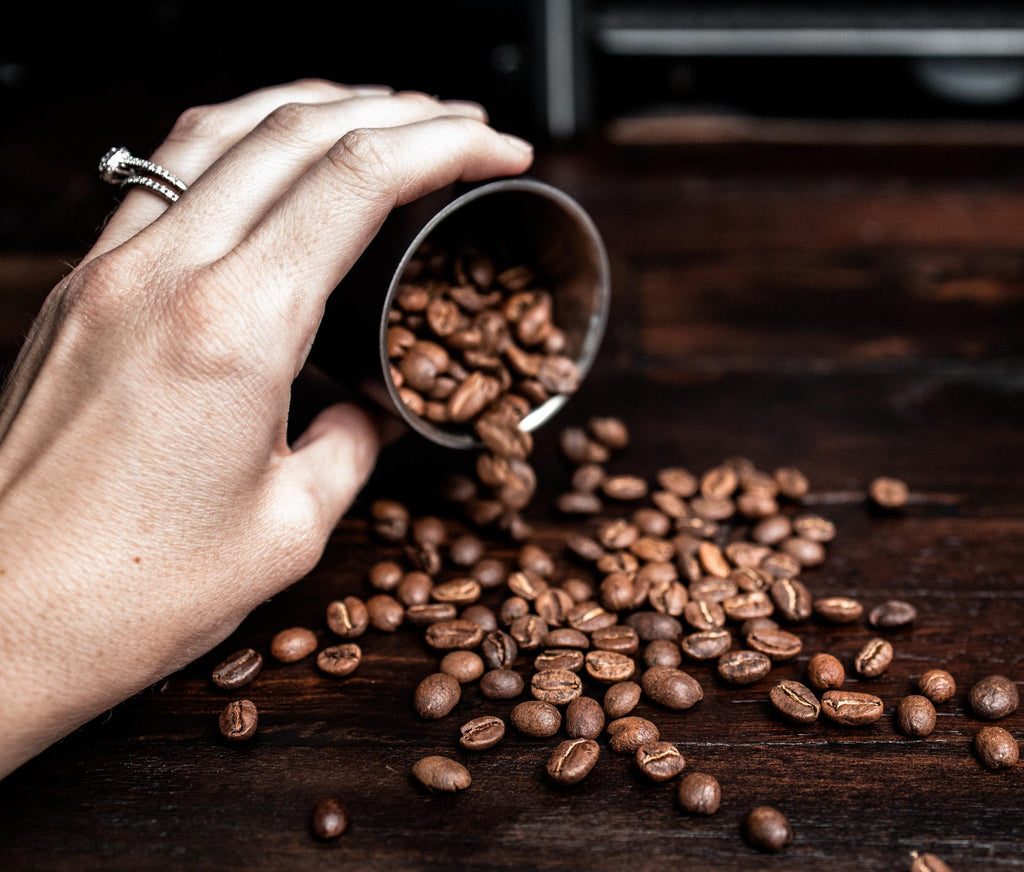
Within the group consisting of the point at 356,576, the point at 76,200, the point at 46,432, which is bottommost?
the point at 356,576

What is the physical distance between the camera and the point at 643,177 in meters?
Result: 2.06

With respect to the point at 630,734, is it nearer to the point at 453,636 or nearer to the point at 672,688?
the point at 672,688

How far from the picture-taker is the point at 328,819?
3.07 feet

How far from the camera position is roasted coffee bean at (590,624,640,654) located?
115 cm

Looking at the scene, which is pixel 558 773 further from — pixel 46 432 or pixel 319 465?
pixel 46 432

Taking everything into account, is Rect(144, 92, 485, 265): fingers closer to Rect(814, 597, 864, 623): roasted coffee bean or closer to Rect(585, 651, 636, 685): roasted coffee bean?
Rect(585, 651, 636, 685): roasted coffee bean

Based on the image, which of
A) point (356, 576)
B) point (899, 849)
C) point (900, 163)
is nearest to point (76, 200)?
point (356, 576)

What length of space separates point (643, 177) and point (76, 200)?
1.23 metres

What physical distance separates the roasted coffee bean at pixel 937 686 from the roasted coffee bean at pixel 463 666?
0.48 m

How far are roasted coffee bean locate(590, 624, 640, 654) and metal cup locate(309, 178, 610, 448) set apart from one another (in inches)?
11.5

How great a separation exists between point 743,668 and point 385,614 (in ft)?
1.37

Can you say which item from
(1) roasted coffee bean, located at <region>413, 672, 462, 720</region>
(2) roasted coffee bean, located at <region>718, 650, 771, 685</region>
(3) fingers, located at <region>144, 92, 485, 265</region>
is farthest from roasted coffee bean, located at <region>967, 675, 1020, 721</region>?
(3) fingers, located at <region>144, 92, 485, 265</region>

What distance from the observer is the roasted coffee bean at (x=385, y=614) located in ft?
3.95

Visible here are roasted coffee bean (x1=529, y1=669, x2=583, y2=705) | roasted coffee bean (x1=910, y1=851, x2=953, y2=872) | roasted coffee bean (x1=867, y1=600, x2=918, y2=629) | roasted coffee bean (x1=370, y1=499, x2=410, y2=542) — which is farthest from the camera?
roasted coffee bean (x1=370, y1=499, x2=410, y2=542)
